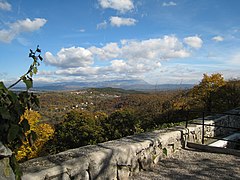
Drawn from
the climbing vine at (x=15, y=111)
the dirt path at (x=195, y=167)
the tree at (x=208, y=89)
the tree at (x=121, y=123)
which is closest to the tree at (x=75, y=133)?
the tree at (x=121, y=123)

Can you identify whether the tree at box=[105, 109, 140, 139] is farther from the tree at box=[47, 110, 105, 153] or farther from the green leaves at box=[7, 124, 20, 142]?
the green leaves at box=[7, 124, 20, 142]

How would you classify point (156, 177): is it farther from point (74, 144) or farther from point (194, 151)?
point (74, 144)

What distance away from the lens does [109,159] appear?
3.70 meters

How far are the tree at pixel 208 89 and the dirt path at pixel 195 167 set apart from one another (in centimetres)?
840

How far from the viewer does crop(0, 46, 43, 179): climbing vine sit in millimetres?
1850

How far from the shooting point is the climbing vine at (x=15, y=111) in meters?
1.85

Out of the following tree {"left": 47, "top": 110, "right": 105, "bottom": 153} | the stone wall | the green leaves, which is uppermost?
the green leaves

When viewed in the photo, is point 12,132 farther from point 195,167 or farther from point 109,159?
point 195,167

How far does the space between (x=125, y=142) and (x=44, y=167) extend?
180 cm

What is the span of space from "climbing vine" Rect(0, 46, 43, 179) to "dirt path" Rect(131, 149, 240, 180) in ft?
8.58

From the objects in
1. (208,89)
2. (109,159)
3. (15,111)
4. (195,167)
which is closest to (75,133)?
(208,89)

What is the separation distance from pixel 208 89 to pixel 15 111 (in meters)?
13.0

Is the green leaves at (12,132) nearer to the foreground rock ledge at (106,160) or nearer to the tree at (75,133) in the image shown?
the foreground rock ledge at (106,160)

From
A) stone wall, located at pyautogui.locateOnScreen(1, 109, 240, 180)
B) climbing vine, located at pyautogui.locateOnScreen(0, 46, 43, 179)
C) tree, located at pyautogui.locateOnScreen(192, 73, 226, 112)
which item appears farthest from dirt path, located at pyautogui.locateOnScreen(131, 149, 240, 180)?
tree, located at pyautogui.locateOnScreen(192, 73, 226, 112)
